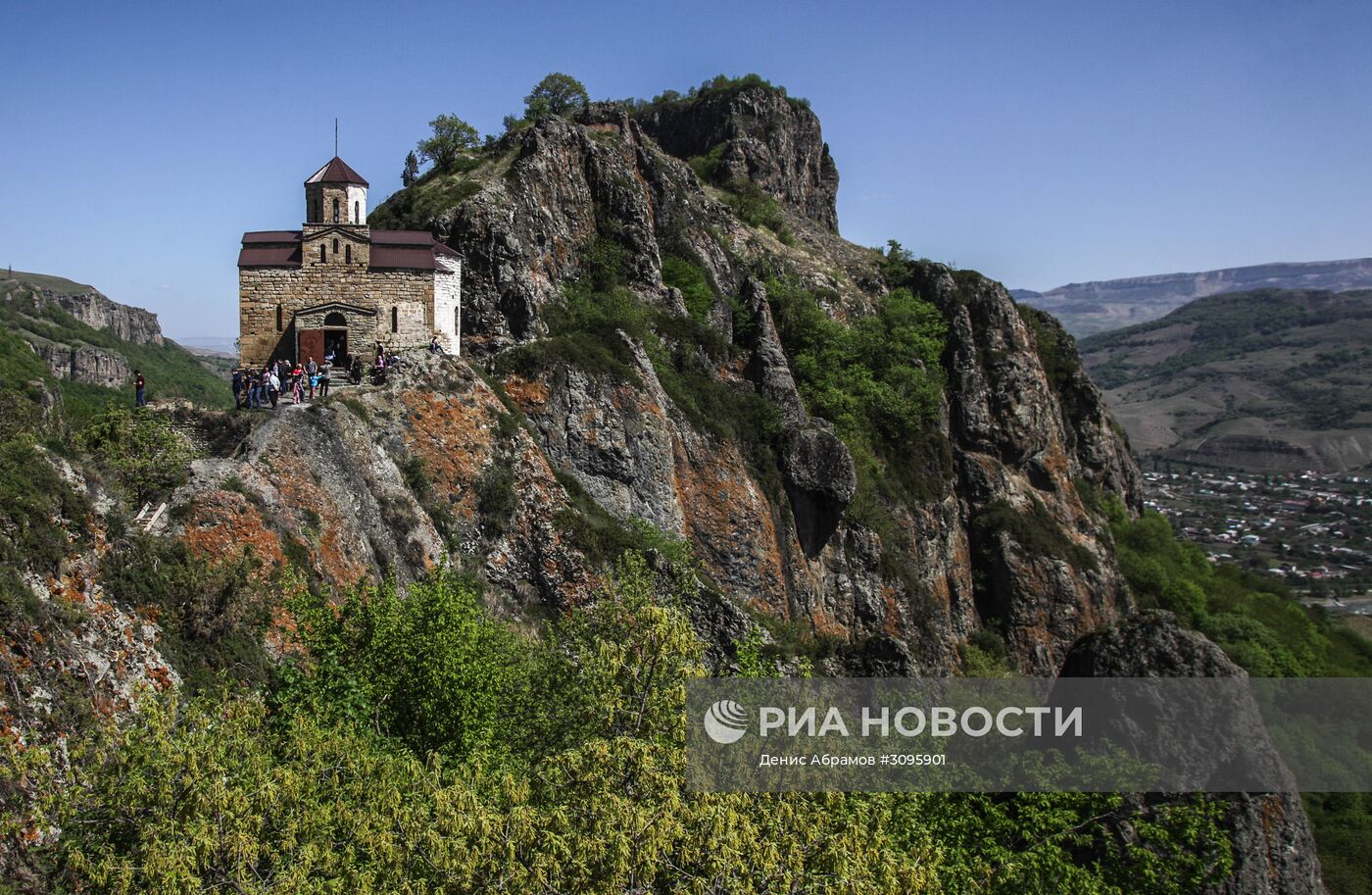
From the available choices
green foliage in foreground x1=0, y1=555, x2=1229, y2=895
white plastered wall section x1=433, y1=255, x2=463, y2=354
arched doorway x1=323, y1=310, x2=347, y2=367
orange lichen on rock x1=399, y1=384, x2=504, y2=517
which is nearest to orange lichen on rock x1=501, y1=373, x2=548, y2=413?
white plastered wall section x1=433, y1=255, x2=463, y2=354

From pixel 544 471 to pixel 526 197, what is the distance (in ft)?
62.9

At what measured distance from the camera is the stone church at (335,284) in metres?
36.6

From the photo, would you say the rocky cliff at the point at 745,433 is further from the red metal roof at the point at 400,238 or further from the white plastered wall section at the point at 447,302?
the red metal roof at the point at 400,238

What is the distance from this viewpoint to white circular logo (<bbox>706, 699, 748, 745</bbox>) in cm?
1694

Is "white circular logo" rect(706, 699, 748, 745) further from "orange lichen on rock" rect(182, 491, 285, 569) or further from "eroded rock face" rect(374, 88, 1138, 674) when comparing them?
"eroded rock face" rect(374, 88, 1138, 674)

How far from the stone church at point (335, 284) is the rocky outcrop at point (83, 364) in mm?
158695

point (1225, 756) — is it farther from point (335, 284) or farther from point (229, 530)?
point (335, 284)

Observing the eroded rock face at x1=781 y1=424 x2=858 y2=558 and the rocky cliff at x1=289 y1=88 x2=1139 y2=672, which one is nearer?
the rocky cliff at x1=289 y1=88 x2=1139 y2=672

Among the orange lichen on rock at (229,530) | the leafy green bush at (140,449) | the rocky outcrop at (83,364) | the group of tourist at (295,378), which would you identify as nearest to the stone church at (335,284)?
the group of tourist at (295,378)

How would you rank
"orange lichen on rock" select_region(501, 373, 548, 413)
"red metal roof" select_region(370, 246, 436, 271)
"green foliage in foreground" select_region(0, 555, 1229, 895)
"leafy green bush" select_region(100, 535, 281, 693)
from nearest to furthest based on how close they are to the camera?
"green foliage in foreground" select_region(0, 555, 1229, 895) < "leafy green bush" select_region(100, 535, 281, 693) < "red metal roof" select_region(370, 246, 436, 271) < "orange lichen on rock" select_region(501, 373, 548, 413)

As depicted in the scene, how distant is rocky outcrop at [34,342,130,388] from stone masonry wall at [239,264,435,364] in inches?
6249

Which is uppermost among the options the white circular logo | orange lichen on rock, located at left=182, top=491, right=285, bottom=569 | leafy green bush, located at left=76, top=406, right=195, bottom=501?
leafy green bush, located at left=76, top=406, right=195, bottom=501

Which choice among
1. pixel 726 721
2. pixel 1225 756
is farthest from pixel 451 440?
pixel 1225 756

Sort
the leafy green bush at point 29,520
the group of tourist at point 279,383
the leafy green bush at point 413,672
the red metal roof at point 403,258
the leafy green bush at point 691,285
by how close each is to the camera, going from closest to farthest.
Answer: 1. the leafy green bush at point 29,520
2. the leafy green bush at point 413,672
3. the group of tourist at point 279,383
4. the red metal roof at point 403,258
5. the leafy green bush at point 691,285
